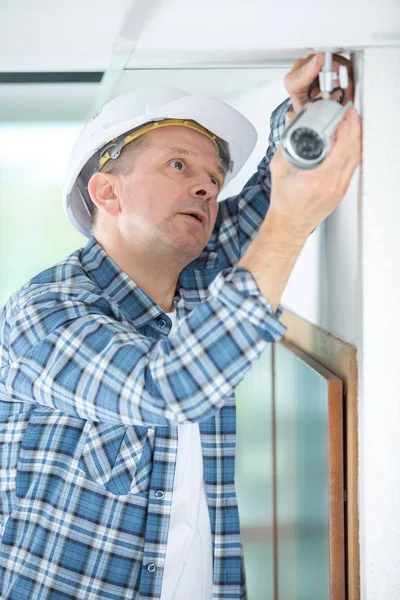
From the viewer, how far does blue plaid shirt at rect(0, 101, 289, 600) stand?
82 cm

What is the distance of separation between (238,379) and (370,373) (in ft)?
0.70

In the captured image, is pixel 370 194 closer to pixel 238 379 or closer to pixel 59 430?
pixel 238 379

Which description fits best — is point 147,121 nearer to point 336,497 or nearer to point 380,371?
point 380,371

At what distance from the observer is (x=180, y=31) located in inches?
35.3

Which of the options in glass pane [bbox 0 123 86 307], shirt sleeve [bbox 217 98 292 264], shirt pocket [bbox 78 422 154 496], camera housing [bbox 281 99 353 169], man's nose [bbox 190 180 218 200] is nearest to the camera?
camera housing [bbox 281 99 353 169]

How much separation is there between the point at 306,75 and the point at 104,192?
507 mm

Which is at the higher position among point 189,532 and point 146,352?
point 146,352

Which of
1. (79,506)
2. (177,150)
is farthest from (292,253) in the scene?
(79,506)

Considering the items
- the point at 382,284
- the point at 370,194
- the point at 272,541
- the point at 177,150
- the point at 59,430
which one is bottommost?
the point at 272,541

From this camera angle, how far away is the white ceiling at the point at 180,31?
0.87 meters

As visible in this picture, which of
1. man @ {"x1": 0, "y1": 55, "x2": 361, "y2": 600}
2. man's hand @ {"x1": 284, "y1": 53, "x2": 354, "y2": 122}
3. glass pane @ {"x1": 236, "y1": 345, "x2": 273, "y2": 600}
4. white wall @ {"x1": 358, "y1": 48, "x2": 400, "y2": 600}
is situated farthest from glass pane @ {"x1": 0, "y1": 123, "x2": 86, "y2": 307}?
white wall @ {"x1": 358, "y1": 48, "x2": 400, "y2": 600}

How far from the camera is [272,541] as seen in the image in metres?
1.65

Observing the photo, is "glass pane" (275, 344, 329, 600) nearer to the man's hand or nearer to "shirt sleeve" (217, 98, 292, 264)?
"shirt sleeve" (217, 98, 292, 264)

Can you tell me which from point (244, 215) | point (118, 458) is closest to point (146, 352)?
point (118, 458)
